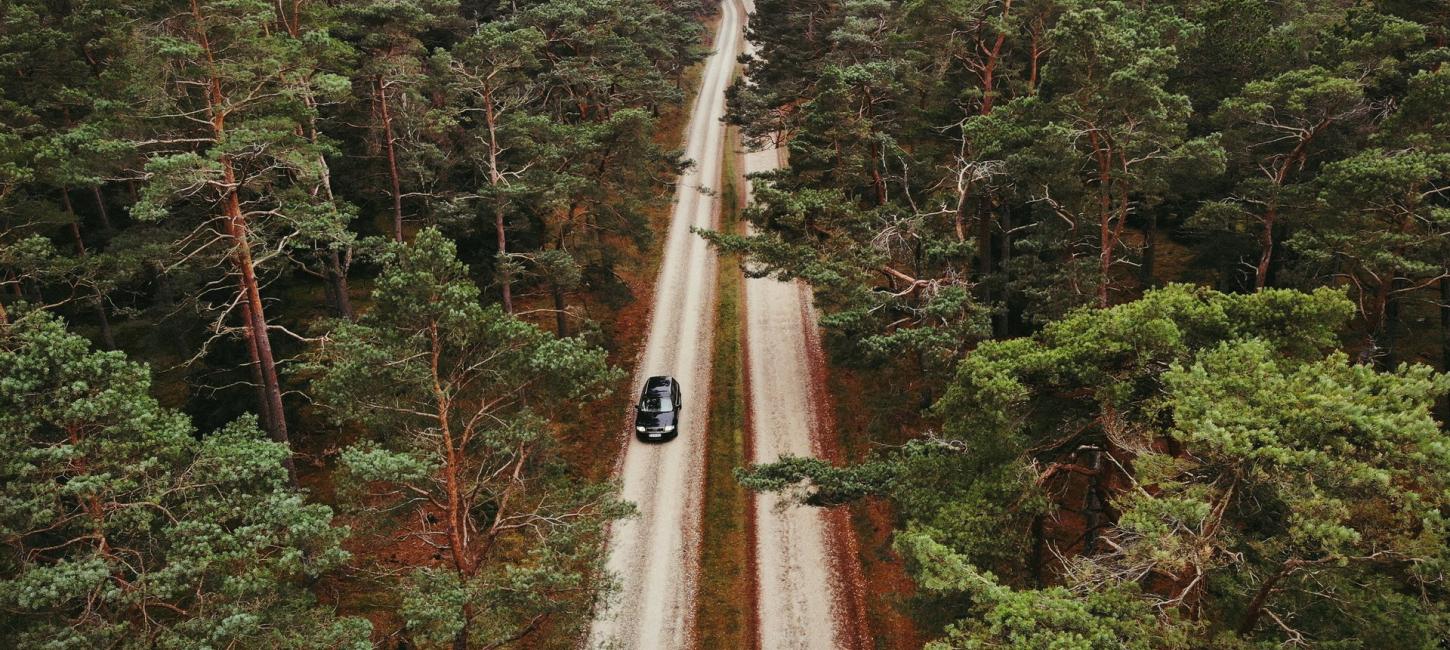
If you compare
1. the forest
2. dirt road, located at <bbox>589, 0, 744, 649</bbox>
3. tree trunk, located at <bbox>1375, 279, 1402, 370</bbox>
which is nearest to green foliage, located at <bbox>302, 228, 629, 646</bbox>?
the forest

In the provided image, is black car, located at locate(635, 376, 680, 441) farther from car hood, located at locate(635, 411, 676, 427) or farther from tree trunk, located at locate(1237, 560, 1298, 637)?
tree trunk, located at locate(1237, 560, 1298, 637)

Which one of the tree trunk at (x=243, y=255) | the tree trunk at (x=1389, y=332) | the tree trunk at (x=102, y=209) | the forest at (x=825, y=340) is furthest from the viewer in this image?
the tree trunk at (x=102, y=209)

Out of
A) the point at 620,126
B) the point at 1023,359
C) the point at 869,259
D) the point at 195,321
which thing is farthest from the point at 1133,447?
the point at 195,321

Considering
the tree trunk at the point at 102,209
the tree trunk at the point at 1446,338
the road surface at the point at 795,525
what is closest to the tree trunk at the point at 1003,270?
the road surface at the point at 795,525

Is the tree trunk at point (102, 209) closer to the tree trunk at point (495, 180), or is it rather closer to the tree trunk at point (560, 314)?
the tree trunk at point (495, 180)

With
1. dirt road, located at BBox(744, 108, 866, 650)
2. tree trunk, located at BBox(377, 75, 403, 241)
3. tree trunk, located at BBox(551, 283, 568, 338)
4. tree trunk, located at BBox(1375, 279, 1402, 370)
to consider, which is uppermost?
tree trunk, located at BBox(377, 75, 403, 241)

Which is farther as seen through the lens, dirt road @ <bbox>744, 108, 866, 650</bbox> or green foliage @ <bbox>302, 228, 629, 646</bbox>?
dirt road @ <bbox>744, 108, 866, 650</bbox>
